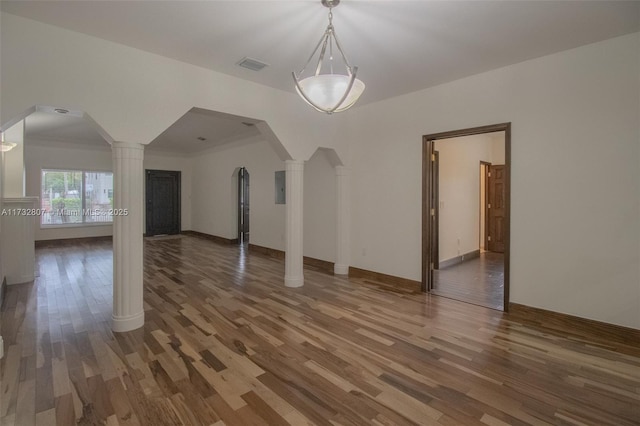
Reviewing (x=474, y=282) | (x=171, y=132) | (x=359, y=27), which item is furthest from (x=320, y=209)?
(x=171, y=132)

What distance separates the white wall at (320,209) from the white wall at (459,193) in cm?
205

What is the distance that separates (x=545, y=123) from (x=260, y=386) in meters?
3.83

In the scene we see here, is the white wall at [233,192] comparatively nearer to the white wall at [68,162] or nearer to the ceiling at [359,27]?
the white wall at [68,162]

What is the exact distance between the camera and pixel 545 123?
3.39 metres

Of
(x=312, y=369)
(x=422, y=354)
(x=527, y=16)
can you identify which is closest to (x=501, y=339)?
(x=422, y=354)

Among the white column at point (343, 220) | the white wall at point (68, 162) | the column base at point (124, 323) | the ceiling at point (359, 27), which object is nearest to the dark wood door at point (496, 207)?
the white column at point (343, 220)

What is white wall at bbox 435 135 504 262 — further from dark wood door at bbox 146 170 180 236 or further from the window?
the window

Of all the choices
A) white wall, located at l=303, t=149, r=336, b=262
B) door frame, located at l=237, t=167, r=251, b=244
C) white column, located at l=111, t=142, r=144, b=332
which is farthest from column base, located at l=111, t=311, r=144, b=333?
door frame, located at l=237, t=167, r=251, b=244

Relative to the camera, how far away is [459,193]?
21.3 ft

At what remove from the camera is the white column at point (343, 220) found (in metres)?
5.38

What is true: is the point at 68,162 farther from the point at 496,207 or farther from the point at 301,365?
the point at 496,207

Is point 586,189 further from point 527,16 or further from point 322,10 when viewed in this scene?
point 322,10

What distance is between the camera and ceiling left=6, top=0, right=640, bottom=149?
8.10 ft

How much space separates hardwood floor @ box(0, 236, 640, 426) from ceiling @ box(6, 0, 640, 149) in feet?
9.39
